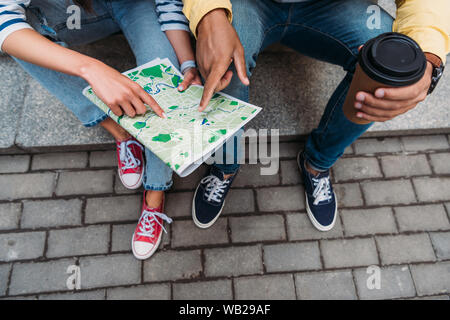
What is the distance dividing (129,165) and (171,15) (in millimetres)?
1024

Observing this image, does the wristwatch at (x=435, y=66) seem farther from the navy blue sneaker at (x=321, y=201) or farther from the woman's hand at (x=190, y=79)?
the woman's hand at (x=190, y=79)

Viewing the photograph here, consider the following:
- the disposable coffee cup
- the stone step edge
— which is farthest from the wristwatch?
the stone step edge

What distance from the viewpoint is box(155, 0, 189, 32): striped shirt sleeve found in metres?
1.71

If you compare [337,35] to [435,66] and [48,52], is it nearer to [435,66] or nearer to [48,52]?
[435,66]

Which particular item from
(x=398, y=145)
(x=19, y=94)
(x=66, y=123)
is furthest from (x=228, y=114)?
(x=19, y=94)

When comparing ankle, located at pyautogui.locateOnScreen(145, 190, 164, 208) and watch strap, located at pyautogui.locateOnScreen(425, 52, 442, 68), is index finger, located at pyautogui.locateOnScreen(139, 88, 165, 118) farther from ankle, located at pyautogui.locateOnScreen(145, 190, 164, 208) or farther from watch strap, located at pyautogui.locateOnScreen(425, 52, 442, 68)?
watch strap, located at pyautogui.locateOnScreen(425, 52, 442, 68)

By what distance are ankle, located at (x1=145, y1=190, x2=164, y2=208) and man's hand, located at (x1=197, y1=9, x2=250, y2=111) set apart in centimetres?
81

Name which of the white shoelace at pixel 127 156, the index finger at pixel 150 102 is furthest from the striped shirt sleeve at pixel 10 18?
the white shoelace at pixel 127 156

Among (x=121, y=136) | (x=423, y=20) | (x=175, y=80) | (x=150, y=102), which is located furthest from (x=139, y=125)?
(x=423, y=20)

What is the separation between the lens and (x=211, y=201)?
6.76 feet
